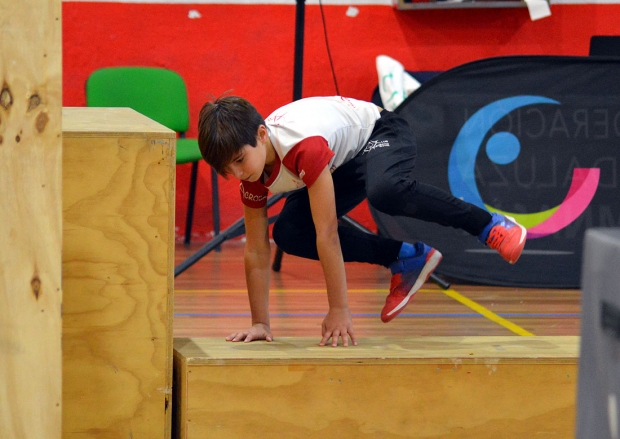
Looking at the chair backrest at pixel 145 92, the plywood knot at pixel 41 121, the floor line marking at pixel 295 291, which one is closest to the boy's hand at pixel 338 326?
the plywood knot at pixel 41 121

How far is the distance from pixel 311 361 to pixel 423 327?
3.29 feet

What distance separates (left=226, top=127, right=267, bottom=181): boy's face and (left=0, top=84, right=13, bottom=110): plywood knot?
1.64ft

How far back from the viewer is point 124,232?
1446 mm

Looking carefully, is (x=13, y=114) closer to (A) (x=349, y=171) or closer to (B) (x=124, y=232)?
(B) (x=124, y=232)

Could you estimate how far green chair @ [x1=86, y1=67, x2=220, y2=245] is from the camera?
143 inches

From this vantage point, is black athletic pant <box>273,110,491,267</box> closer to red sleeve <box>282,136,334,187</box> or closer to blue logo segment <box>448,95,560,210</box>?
red sleeve <box>282,136,334,187</box>

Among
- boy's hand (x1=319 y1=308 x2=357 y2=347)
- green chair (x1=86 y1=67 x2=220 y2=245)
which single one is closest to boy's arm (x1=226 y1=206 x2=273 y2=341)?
boy's hand (x1=319 y1=308 x2=357 y2=347)

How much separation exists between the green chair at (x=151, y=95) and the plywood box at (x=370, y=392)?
2.13 metres

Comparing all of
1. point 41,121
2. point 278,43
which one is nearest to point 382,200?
point 41,121

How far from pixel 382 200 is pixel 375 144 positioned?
6.6 inches

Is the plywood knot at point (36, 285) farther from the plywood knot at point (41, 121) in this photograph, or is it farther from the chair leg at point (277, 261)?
the chair leg at point (277, 261)

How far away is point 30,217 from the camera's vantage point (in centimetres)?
123

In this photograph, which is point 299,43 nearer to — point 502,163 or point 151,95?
point 502,163

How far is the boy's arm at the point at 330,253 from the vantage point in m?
1.64
